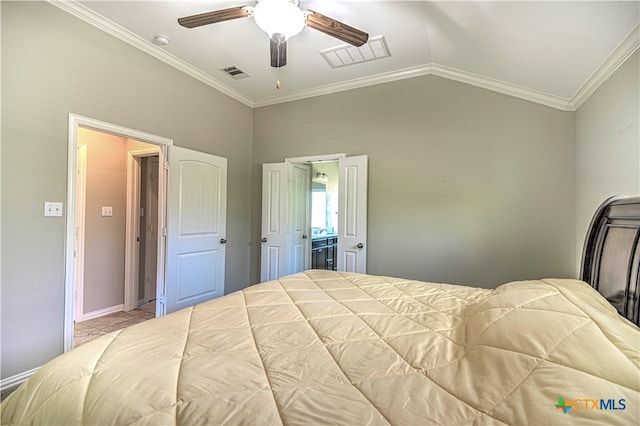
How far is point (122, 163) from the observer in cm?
383

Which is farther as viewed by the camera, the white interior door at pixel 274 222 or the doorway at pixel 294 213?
the white interior door at pixel 274 222

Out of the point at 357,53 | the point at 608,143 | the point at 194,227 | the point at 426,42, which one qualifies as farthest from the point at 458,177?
the point at 194,227

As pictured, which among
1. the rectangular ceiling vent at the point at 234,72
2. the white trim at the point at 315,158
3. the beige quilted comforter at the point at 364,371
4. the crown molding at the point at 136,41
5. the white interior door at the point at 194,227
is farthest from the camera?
the white trim at the point at 315,158

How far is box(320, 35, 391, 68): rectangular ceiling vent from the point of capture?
2.76 m

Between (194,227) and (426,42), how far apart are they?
3126mm

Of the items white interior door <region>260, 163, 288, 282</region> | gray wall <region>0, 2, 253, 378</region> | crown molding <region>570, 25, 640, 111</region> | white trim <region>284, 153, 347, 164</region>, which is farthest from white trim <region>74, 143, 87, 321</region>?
crown molding <region>570, 25, 640, 111</region>

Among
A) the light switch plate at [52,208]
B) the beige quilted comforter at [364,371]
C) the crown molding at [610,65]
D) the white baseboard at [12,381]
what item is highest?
the crown molding at [610,65]

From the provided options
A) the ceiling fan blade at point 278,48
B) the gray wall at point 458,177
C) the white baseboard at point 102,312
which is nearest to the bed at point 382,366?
the gray wall at point 458,177

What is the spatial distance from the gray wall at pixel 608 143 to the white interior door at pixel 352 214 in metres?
1.98

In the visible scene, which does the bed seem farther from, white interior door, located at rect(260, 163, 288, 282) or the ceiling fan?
white interior door, located at rect(260, 163, 288, 282)

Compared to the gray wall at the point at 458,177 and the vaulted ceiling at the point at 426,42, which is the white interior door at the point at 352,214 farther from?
the vaulted ceiling at the point at 426,42

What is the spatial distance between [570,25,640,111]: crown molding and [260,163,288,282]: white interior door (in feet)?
10.3

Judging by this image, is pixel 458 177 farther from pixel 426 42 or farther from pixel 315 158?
pixel 315 158

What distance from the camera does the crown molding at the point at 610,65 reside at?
165cm
